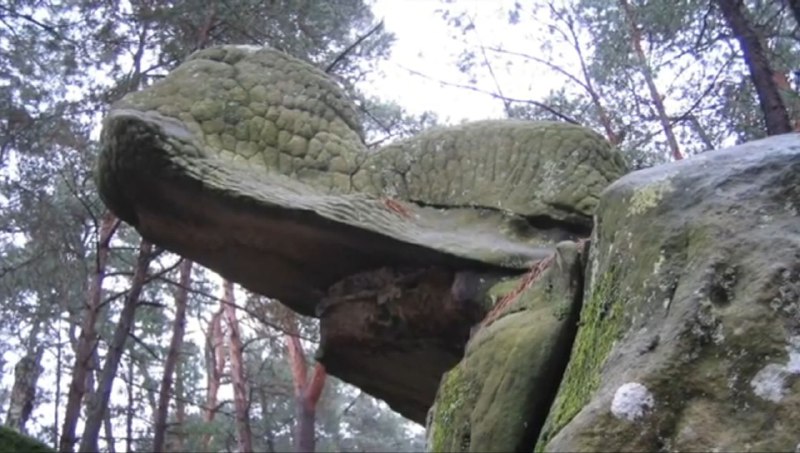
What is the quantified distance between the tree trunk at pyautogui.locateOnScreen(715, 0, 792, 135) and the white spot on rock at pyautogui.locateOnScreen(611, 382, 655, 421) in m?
3.61

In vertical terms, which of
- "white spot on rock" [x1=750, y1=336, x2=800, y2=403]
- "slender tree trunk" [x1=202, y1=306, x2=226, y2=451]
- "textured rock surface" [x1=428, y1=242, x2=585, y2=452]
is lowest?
"white spot on rock" [x1=750, y1=336, x2=800, y2=403]

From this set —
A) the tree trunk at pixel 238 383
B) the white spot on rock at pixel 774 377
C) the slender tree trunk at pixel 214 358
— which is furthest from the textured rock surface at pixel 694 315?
the slender tree trunk at pixel 214 358

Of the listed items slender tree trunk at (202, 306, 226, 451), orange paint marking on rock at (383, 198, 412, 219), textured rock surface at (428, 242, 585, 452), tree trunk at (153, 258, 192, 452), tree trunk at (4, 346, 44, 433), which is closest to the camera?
textured rock surface at (428, 242, 585, 452)

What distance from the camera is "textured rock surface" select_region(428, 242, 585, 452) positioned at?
113 inches

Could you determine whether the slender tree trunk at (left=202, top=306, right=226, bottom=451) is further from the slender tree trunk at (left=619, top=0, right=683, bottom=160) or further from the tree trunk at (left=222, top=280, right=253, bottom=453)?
the slender tree trunk at (left=619, top=0, right=683, bottom=160)

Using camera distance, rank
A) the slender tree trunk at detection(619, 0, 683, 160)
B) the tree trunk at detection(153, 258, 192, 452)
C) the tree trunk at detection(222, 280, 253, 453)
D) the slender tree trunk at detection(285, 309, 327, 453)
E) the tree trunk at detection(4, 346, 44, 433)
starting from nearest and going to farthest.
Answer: the slender tree trunk at detection(619, 0, 683, 160) < the tree trunk at detection(153, 258, 192, 452) < the tree trunk at detection(4, 346, 44, 433) < the tree trunk at detection(222, 280, 253, 453) < the slender tree trunk at detection(285, 309, 327, 453)

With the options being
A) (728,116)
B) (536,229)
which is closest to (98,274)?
(536,229)

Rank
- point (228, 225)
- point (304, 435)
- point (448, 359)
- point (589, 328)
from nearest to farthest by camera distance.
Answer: point (589, 328), point (228, 225), point (448, 359), point (304, 435)

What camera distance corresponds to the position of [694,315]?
2367mm

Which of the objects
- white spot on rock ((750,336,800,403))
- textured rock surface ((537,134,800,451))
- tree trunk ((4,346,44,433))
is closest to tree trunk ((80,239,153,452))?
tree trunk ((4,346,44,433))

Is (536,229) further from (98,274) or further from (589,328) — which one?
(98,274)

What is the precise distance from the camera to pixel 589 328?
9.46ft

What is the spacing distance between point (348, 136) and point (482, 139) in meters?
1.03

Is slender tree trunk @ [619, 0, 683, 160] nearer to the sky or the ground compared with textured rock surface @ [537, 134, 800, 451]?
nearer to the sky
